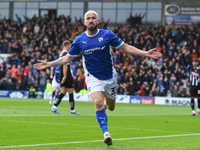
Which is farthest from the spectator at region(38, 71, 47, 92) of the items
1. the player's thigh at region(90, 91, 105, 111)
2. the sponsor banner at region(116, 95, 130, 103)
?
the player's thigh at region(90, 91, 105, 111)

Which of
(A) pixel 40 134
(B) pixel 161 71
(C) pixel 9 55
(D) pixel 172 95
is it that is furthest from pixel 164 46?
(A) pixel 40 134

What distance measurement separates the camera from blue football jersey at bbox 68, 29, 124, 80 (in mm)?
8250

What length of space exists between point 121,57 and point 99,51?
1123 inches

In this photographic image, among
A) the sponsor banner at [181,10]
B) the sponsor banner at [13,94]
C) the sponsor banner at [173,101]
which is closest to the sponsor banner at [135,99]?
the sponsor banner at [173,101]

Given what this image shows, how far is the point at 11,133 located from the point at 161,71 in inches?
999

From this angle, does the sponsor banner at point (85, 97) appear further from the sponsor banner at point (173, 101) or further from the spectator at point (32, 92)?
the sponsor banner at point (173, 101)

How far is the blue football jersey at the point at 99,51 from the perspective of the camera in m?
A: 8.25

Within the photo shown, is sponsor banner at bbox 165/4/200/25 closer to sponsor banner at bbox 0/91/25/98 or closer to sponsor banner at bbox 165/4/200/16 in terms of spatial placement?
sponsor banner at bbox 165/4/200/16

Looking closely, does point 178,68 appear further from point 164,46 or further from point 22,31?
point 22,31

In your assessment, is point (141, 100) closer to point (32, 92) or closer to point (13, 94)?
point (32, 92)

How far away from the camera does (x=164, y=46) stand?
35.6 m

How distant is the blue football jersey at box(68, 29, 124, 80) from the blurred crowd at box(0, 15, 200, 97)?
23.9 m

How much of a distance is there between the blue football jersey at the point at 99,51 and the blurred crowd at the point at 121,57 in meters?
23.9

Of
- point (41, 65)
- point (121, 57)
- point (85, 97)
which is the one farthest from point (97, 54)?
point (121, 57)
